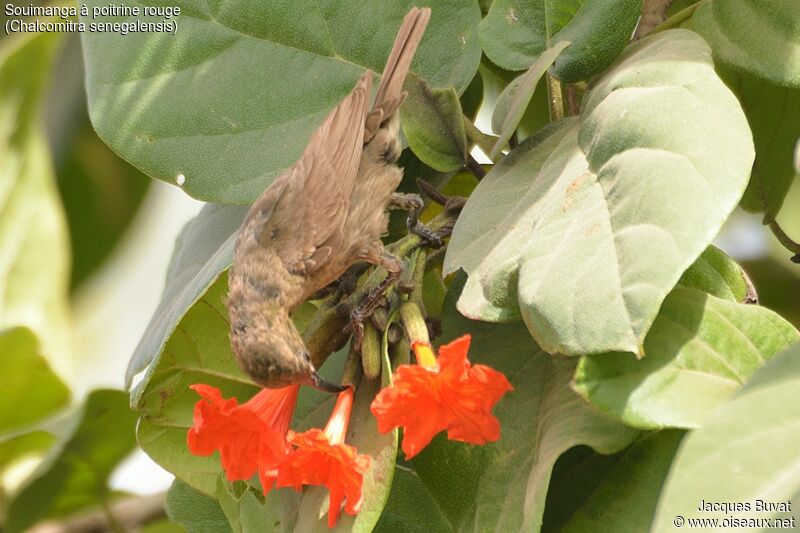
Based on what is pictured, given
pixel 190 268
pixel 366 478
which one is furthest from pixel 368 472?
pixel 190 268

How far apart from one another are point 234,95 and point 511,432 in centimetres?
98

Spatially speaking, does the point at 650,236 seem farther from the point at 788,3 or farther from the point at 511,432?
the point at 788,3

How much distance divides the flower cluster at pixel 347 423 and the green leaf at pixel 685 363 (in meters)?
0.25

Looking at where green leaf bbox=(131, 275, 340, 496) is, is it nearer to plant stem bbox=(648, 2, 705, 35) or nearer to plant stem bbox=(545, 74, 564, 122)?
plant stem bbox=(545, 74, 564, 122)

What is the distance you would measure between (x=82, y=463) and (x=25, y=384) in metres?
0.32

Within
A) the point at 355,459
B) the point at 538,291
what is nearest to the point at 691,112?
the point at 538,291

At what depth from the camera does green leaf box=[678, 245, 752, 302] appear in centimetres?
173

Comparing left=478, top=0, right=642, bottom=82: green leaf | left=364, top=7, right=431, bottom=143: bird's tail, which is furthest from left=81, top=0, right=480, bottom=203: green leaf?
Result: left=478, top=0, right=642, bottom=82: green leaf

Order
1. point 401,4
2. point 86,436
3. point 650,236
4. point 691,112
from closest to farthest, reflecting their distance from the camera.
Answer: point 650,236
point 691,112
point 401,4
point 86,436

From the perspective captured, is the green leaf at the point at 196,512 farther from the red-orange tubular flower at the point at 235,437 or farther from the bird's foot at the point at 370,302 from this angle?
the bird's foot at the point at 370,302

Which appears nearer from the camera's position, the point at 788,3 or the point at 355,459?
the point at 355,459

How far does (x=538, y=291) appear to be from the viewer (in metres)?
1.48

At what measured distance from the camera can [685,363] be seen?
151 centimetres

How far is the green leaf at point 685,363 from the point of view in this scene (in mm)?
1435
